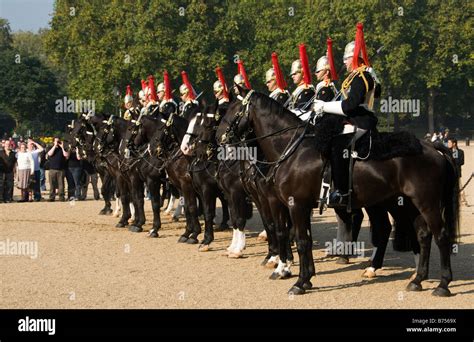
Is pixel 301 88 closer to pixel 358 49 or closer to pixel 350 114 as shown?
pixel 358 49

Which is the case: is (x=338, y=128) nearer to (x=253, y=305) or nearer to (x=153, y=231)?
(x=253, y=305)

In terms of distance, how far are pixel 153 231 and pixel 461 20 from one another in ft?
218

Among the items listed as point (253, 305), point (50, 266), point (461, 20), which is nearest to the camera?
point (253, 305)

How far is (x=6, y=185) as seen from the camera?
30.4 metres

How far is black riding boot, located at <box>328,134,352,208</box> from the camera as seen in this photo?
11953mm

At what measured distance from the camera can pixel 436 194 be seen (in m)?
12.0

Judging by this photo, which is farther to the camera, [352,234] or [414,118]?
[414,118]

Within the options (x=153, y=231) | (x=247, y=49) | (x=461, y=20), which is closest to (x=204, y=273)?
(x=153, y=231)

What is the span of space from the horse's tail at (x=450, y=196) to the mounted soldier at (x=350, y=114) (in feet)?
3.99

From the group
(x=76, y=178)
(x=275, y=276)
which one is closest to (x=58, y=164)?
(x=76, y=178)

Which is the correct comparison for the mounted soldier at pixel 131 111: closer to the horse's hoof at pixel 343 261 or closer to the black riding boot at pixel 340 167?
the horse's hoof at pixel 343 261

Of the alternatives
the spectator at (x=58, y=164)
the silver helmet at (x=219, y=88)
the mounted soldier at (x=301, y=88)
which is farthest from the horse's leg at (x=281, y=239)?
the spectator at (x=58, y=164)

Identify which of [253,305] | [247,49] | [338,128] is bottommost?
[253,305]

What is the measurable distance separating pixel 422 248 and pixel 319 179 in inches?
72.3
